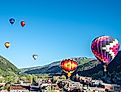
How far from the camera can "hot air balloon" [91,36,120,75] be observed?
87.2 meters

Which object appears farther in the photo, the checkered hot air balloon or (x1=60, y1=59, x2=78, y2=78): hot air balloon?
(x1=60, y1=59, x2=78, y2=78): hot air balloon

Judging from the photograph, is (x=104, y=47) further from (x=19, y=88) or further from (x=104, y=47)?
(x=19, y=88)

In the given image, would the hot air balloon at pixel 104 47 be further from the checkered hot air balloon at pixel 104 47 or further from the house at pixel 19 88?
the house at pixel 19 88

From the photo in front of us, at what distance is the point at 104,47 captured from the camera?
8738 centimetres

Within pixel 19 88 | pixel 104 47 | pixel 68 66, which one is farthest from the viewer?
pixel 19 88

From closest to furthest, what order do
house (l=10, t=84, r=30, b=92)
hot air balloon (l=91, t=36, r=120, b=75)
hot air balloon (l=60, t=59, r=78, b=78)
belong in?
hot air balloon (l=91, t=36, r=120, b=75), hot air balloon (l=60, t=59, r=78, b=78), house (l=10, t=84, r=30, b=92)

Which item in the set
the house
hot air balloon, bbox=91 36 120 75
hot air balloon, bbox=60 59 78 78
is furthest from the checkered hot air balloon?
the house

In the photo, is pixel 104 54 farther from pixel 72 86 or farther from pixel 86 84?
pixel 86 84

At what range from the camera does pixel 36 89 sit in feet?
584

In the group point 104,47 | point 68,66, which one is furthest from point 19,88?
point 104,47

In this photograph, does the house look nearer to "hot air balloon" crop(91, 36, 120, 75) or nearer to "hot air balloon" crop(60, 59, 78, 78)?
"hot air balloon" crop(60, 59, 78, 78)

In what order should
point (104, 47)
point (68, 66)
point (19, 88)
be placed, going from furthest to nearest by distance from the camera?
point (19, 88) → point (68, 66) → point (104, 47)

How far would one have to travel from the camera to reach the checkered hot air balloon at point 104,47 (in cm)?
8725

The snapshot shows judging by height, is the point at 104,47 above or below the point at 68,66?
above
